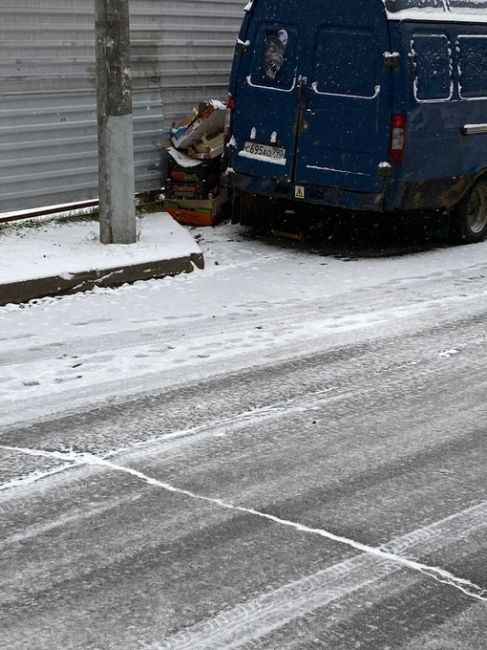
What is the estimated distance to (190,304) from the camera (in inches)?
384

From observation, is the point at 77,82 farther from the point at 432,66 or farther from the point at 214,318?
the point at 214,318

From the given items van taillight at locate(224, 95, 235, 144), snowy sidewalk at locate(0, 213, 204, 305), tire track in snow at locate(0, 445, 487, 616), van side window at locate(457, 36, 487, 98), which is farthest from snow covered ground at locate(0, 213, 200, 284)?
tire track in snow at locate(0, 445, 487, 616)

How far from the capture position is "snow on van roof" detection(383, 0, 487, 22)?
11234mm

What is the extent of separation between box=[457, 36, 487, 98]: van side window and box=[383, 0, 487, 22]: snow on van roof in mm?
211

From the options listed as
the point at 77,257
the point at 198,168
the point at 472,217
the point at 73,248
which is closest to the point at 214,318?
the point at 77,257

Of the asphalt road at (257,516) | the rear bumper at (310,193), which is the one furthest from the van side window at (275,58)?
the asphalt road at (257,516)

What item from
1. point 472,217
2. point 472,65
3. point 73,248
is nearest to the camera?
point 73,248

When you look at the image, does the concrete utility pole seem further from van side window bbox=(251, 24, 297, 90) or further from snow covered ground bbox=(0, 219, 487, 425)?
van side window bbox=(251, 24, 297, 90)

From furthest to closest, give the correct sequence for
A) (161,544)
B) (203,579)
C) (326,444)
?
(326,444) → (161,544) → (203,579)

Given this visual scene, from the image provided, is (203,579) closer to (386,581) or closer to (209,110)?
(386,581)

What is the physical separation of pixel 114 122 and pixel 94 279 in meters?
1.54

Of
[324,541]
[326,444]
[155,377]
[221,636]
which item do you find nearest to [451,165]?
[155,377]

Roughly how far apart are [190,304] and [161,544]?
15.6 ft

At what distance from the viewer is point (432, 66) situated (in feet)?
38.5
